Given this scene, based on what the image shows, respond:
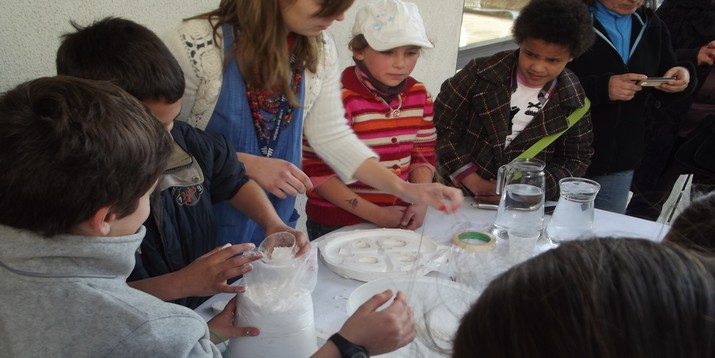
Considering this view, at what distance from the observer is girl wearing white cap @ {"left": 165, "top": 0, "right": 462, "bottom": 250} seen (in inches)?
57.2

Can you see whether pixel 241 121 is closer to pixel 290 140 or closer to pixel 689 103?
pixel 290 140

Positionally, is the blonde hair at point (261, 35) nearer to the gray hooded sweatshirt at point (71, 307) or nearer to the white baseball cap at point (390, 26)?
the white baseball cap at point (390, 26)

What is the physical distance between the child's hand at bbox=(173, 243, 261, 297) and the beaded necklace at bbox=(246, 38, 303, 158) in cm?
51

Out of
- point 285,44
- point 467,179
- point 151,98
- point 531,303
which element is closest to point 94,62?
point 151,98

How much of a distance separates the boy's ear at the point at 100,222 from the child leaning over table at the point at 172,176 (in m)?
0.28

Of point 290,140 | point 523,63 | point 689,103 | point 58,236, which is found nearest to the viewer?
point 58,236

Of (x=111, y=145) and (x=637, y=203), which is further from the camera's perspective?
(x=637, y=203)

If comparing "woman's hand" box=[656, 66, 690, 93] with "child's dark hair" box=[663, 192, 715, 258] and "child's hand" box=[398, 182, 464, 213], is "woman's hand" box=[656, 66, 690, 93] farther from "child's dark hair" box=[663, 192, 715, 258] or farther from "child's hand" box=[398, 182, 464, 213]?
"child's dark hair" box=[663, 192, 715, 258]

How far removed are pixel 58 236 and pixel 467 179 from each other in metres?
1.48

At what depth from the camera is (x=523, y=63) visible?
2.05 meters

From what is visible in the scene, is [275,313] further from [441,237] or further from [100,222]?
[441,237]

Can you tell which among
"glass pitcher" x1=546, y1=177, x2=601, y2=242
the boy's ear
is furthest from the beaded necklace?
"glass pitcher" x1=546, y1=177, x2=601, y2=242

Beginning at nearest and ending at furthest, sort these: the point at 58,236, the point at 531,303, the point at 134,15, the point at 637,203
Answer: the point at 531,303 → the point at 58,236 → the point at 134,15 → the point at 637,203

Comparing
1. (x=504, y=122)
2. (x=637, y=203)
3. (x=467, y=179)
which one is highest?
(x=504, y=122)
